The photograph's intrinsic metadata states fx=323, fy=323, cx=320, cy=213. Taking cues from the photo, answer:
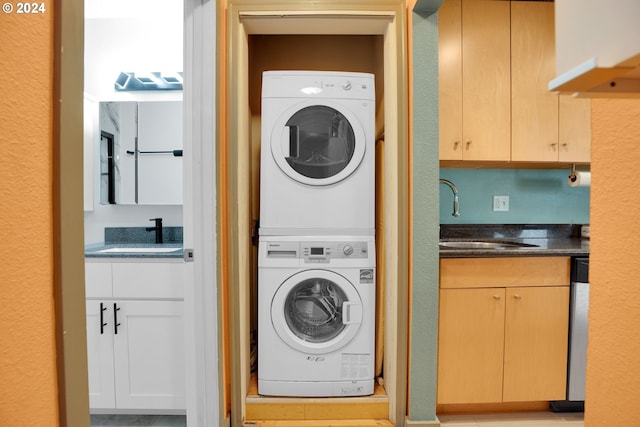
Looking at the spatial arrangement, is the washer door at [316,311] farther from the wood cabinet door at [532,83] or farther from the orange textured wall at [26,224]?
the wood cabinet door at [532,83]

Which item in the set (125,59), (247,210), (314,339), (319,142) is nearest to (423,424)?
(314,339)

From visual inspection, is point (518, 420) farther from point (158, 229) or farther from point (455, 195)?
point (158, 229)

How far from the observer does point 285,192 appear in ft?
5.64

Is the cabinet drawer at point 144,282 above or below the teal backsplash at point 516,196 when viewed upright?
below

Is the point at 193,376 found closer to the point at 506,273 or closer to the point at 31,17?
the point at 31,17

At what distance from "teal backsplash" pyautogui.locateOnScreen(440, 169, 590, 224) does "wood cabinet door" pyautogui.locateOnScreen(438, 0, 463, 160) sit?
39 centimetres

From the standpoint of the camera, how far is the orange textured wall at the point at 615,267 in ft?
1.82

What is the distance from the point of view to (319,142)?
1.75 metres

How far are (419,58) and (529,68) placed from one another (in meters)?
1.03

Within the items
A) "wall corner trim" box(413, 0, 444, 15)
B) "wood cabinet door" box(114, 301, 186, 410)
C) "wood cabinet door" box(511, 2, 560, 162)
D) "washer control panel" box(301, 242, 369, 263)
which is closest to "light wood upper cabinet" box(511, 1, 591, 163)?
"wood cabinet door" box(511, 2, 560, 162)

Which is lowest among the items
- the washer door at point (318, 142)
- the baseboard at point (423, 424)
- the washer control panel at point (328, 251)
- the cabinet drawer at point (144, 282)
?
the baseboard at point (423, 424)

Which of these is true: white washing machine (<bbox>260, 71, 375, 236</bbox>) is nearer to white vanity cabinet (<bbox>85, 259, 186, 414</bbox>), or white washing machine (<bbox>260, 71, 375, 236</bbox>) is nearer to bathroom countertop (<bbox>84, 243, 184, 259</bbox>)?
bathroom countertop (<bbox>84, 243, 184, 259</bbox>)

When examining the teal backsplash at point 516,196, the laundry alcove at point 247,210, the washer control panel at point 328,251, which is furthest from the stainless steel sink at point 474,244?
the washer control panel at point 328,251

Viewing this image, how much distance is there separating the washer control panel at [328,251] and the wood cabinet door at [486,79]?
100 cm
